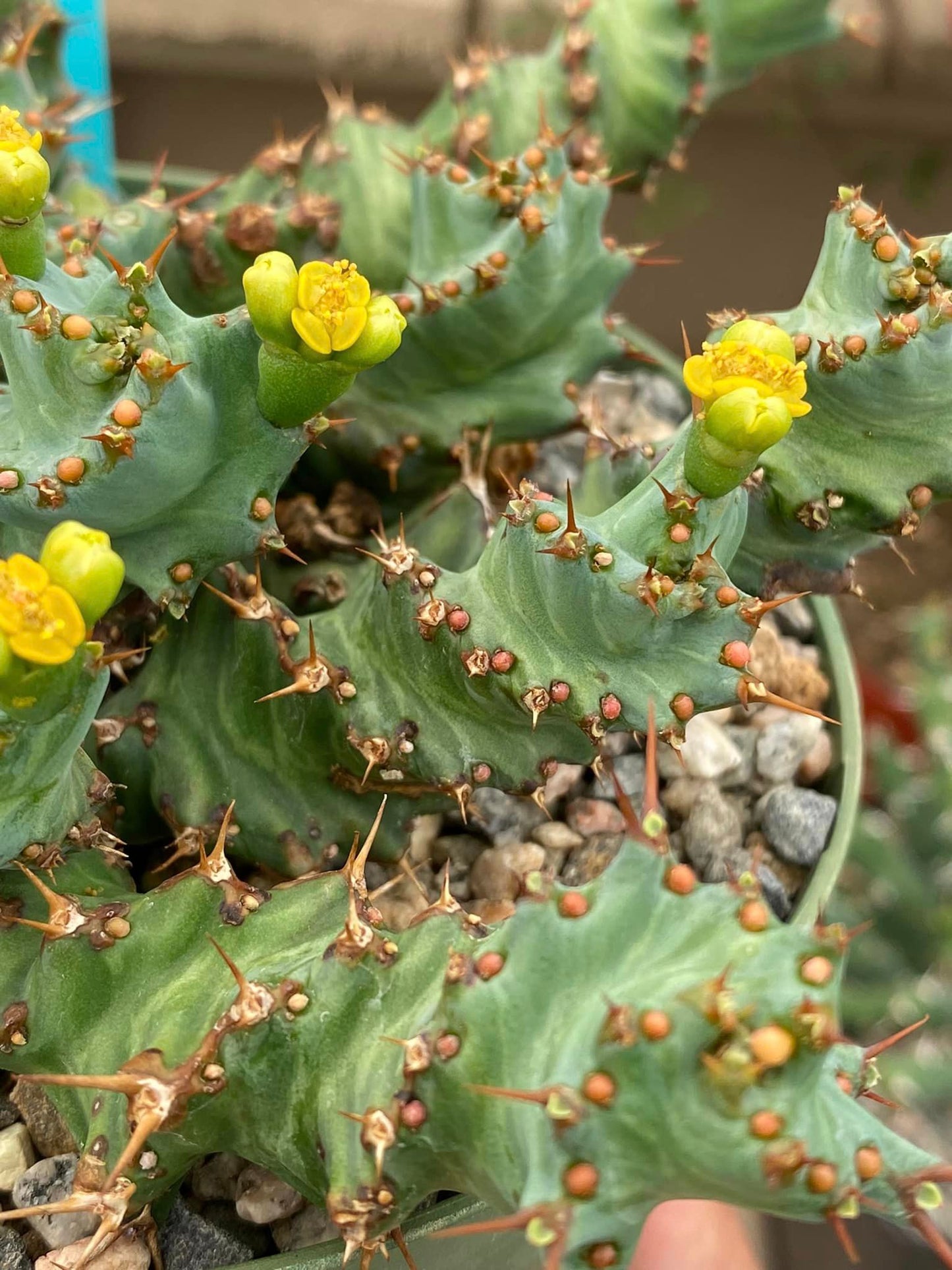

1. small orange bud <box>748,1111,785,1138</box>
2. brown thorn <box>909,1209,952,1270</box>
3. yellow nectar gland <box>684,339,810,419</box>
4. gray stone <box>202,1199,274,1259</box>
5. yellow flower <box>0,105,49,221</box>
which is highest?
yellow flower <box>0,105,49,221</box>

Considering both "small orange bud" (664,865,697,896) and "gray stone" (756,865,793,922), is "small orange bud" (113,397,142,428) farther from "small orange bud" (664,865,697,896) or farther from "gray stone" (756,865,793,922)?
"gray stone" (756,865,793,922)

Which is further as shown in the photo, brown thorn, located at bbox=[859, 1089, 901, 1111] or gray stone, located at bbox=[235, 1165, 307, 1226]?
gray stone, located at bbox=[235, 1165, 307, 1226]

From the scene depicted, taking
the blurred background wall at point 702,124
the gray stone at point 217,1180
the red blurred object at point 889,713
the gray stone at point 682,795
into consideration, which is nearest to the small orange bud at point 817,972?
the gray stone at point 217,1180

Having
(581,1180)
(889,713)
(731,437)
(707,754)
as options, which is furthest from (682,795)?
(889,713)

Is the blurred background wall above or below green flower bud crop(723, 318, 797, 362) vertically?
below

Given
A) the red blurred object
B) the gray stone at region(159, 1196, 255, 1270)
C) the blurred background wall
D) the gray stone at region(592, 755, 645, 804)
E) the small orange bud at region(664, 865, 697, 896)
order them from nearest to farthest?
the small orange bud at region(664, 865, 697, 896) < the gray stone at region(159, 1196, 255, 1270) < the gray stone at region(592, 755, 645, 804) < the blurred background wall < the red blurred object

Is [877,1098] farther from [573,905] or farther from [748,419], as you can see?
[748,419]

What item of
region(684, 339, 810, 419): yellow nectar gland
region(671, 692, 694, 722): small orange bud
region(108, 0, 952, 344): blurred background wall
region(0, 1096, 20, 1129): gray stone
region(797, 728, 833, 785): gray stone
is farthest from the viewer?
region(108, 0, 952, 344): blurred background wall

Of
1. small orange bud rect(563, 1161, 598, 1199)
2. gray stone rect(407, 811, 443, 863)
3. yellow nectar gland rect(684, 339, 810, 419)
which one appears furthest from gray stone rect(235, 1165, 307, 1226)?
yellow nectar gland rect(684, 339, 810, 419)

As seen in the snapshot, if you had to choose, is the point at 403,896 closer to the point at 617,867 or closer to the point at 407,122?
the point at 617,867
